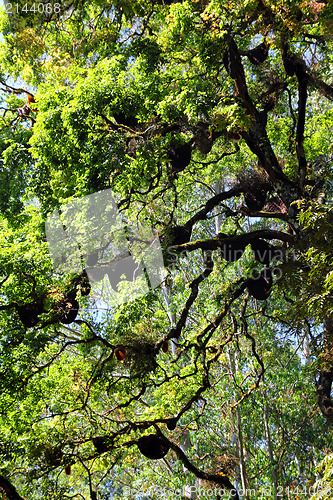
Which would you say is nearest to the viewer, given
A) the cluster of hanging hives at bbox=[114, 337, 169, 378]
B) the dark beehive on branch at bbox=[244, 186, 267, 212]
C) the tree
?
the tree

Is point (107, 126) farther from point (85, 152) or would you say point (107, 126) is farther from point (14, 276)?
point (14, 276)

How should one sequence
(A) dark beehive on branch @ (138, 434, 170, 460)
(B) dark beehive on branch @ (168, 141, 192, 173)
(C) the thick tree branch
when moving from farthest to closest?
(B) dark beehive on branch @ (168, 141, 192, 173) → (A) dark beehive on branch @ (138, 434, 170, 460) → (C) the thick tree branch

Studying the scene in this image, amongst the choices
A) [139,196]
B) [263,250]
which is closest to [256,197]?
[263,250]

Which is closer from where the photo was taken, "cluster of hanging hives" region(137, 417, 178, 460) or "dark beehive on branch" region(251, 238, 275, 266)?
"cluster of hanging hives" region(137, 417, 178, 460)

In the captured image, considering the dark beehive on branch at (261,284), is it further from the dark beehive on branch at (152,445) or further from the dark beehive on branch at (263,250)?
the dark beehive on branch at (152,445)

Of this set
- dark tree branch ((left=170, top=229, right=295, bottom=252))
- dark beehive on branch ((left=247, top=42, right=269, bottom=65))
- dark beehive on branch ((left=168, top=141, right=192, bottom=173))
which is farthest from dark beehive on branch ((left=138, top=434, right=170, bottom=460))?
dark beehive on branch ((left=247, top=42, right=269, bottom=65))

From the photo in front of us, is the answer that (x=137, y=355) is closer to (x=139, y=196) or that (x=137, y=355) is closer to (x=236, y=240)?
(x=236, y=240)

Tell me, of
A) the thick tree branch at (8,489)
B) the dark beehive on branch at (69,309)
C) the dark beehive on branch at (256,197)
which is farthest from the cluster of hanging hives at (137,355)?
the dark beehive on branch at (256,197)

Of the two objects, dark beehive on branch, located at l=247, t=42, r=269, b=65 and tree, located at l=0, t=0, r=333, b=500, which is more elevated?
dark beehive on branch, located at l=247, t=42, r=269, b=65

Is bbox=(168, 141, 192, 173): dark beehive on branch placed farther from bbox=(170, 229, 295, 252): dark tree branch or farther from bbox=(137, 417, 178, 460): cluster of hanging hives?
bbox=(137, 417, 178, 460): cluster of hanging hives

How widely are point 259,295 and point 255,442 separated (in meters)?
7.50

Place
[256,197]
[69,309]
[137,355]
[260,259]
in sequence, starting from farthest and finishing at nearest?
1. [256,197]
2. [260,259]
3. [69,309]
4. [137,355]

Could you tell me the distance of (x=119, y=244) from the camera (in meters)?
6.91

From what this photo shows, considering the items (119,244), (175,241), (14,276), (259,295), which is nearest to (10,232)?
(14,276)
